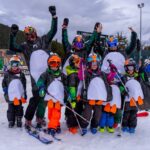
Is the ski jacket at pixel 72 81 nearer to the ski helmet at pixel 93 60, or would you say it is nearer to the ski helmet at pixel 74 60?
the ski helmet at pixel 74 60

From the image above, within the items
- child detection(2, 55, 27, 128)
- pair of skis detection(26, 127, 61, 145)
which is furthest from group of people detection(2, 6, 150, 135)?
pair of skis detection(26, 127, 61, 145)

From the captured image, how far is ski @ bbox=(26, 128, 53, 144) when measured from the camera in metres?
6.03

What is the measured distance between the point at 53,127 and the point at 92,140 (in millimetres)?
803

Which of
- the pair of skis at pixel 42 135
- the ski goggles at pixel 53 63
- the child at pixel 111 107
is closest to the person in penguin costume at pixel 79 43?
the ski goggles at pixel 53 63

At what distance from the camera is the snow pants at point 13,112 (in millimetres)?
7082

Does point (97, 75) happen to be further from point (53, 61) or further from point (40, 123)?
point (40, 123)

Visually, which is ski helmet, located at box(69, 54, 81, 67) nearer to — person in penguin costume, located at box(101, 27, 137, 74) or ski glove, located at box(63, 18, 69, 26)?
person in penguin costume, located at box(101, 27, 137, 74)

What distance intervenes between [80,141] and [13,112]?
177 cm

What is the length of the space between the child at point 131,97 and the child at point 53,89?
1317 mm

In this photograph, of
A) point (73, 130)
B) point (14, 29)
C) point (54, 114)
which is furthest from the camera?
point (14, 29)

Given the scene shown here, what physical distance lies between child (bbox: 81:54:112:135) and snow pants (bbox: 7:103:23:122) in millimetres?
1422

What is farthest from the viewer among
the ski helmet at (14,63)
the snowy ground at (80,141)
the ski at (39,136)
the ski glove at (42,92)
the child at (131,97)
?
the ski helmet at (14,63)

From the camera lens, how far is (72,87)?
6.52 metres

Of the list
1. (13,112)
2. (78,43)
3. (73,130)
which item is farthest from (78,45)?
(13,112)
